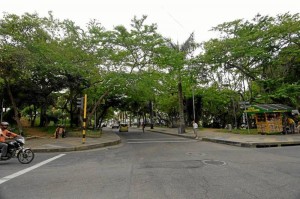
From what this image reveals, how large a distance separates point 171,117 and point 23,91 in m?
36.0

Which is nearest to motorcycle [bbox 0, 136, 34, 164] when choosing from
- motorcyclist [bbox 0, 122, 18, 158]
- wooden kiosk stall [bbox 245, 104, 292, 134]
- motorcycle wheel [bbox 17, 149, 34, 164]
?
motorcycle wheel [bbox 17, 149, 34, 164]

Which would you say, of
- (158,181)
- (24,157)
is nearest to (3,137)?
(24,157)

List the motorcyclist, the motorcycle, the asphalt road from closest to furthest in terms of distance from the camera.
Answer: the asphalt road < the motorcyclist < the motorcycle

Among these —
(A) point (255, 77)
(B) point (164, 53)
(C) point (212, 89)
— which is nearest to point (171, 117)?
(C) point (212, 89)

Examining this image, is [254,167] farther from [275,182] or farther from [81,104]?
[81,104]

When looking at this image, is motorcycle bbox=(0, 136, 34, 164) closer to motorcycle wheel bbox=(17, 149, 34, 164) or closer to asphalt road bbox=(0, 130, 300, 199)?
motorcycle wheel bbox=(17, 149, 34, 164)

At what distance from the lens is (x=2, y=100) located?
23.7 m

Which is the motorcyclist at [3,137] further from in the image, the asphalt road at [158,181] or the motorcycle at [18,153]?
the asphalt road at [158,181]

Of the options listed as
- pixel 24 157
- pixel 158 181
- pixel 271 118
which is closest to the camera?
pixel 158 181

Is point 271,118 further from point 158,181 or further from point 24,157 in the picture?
point 24,157

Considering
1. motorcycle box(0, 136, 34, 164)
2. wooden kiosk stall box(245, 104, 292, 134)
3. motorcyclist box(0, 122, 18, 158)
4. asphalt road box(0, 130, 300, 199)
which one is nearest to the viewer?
asphalt road box(0, 130, 300, 199)

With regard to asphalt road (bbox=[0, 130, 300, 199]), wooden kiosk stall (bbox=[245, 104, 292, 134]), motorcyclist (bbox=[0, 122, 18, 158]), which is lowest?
asphalt road (bbox=[0, 130, 300, 199])

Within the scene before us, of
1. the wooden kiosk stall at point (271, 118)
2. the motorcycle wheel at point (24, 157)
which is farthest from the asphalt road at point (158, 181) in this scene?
the wooden kiosk stall at point (271, 118)

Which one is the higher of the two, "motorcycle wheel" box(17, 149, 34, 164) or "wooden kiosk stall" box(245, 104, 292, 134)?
"wooden kiosk stall" box(245, 104, 292, 134)
